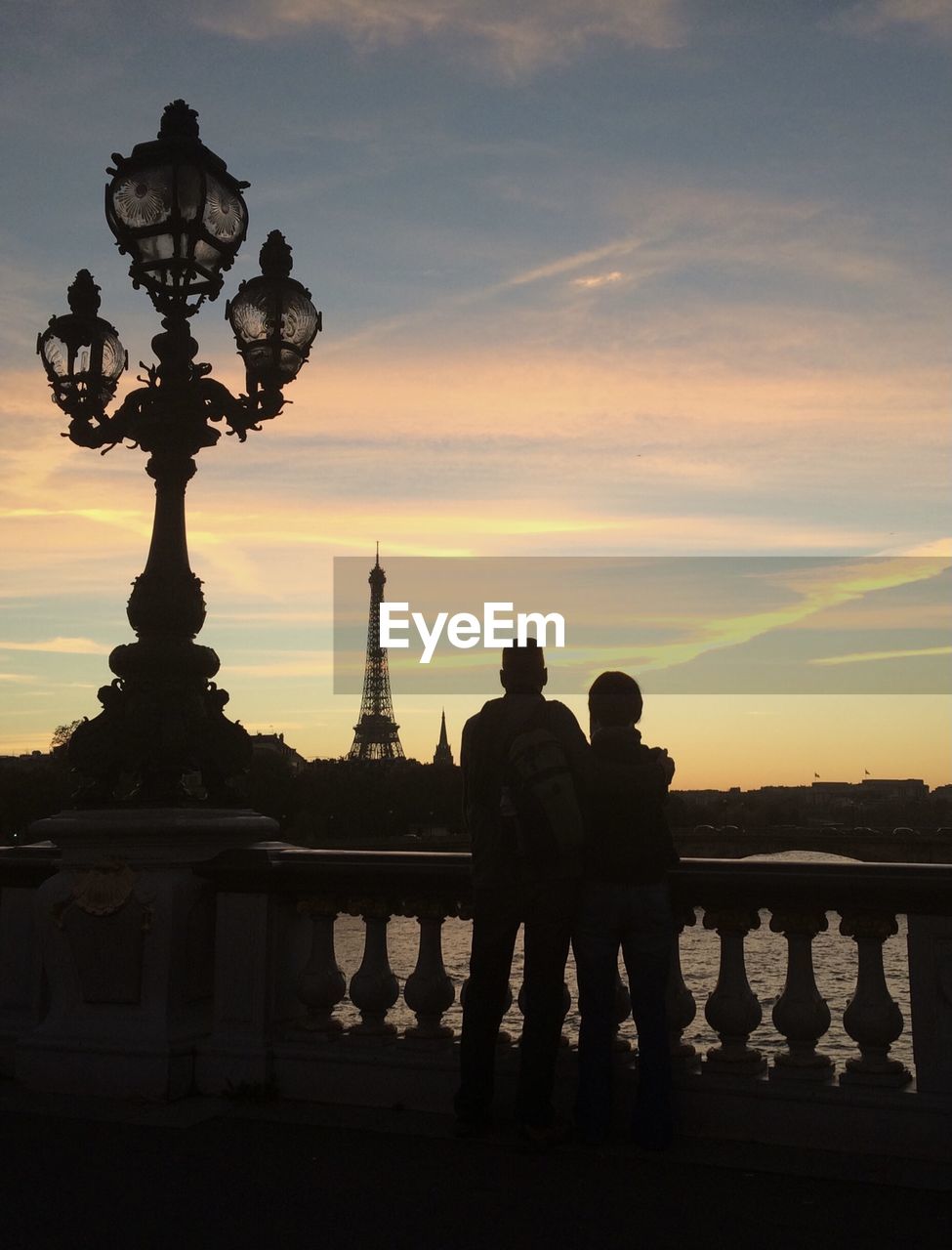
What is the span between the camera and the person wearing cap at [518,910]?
4.86 m

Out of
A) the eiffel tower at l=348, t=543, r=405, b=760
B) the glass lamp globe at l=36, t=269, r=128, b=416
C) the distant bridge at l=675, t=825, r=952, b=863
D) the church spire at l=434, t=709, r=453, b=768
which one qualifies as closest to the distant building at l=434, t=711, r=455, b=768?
the church spire at l=434, t=709, r=453, b=768

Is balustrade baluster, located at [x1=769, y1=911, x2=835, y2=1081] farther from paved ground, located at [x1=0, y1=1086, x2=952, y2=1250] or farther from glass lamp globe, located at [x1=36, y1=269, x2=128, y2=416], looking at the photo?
glass lamp globe, located at [x1=36, y1=269, x2=128, y2=416]

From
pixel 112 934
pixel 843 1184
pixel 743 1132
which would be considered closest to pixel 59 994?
pixel 112 934

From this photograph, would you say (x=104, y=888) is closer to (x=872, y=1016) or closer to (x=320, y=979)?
(x=320, y=979)

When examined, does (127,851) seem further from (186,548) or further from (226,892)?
(186,548)

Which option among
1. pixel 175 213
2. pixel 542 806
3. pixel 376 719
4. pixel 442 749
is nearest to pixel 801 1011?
pixel 542 806

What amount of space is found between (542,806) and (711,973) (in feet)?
79.9

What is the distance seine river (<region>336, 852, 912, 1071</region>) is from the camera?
16.6 metres

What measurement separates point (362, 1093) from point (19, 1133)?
1.43 meters

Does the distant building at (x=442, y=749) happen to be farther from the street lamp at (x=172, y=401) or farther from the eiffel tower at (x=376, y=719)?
the street lamp at (x=172, y=401)

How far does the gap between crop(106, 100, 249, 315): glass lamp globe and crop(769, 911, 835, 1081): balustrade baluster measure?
4.54 meters

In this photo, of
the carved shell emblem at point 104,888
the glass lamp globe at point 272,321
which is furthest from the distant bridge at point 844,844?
the carved shell emblem at point 104,888

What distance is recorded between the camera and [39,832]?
6.18 meters

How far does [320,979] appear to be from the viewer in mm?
5758
